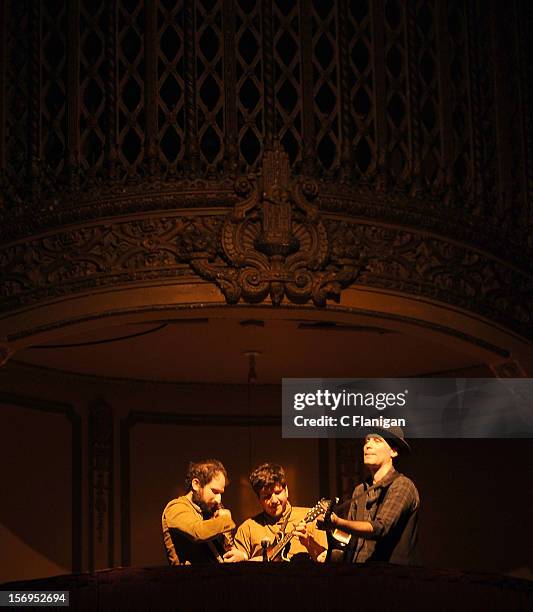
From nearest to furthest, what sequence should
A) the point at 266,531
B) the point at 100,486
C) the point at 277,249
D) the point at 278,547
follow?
the point at 278,547 < the point at 277,249 < the point at 266,531 < the point at 100,486

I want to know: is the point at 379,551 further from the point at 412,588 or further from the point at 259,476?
the point at 412,588

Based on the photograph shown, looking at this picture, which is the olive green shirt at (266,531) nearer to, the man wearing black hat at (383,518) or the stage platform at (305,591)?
the man wearing black hat at (383,518)

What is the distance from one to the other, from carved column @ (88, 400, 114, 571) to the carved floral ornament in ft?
8.15

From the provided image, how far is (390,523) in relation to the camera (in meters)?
6.36

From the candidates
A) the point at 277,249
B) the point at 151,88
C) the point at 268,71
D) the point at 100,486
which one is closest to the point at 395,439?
the point at 277,249

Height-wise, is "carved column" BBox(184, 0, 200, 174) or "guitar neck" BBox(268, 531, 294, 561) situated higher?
"carved column" BBox(184, 0, 200, 174)

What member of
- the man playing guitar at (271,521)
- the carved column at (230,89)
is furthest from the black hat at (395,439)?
the carved column at (230,89)

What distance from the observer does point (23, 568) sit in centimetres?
914

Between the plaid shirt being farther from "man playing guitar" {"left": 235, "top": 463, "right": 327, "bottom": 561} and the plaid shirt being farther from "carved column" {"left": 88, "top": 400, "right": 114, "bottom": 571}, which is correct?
"carved column" {"left": 88, "top": 400, "right": 114, "bottom": 571}

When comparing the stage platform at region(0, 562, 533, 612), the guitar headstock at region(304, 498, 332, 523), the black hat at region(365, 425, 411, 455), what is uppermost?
the black hat at region(365, 425, 411, 455)

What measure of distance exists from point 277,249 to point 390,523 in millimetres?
1652

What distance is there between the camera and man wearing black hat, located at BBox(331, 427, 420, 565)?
20.8ft

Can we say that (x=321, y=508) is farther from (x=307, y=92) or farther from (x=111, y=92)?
A: (x=111, y=92)

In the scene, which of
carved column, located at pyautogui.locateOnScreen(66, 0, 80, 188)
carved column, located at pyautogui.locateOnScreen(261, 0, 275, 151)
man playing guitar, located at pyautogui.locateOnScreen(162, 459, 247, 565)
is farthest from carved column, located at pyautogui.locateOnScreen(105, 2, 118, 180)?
man playing guitar, located at pyautogui.locateOnScreen(162, 459, 247, 565)
